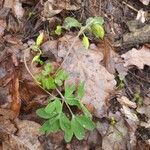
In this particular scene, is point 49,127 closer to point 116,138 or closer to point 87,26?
point 116,138

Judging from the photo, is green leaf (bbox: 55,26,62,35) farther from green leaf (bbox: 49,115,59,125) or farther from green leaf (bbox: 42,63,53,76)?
green leaf (bbox: 49,115,59,125)

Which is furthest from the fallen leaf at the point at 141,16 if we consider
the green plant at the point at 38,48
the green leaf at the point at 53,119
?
the green leaf at the point at 53,119

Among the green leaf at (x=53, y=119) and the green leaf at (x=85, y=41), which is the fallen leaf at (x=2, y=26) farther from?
the green leaf at (x=53, y=119)

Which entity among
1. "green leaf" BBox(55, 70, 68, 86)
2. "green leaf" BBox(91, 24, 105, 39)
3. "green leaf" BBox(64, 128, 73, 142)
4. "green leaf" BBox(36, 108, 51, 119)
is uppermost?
"green leaf" BBox(91, 24, 105, 39)

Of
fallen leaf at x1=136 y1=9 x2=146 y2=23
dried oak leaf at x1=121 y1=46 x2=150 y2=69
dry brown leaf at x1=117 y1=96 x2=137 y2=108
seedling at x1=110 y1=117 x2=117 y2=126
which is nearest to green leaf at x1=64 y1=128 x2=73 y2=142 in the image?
seedling at x1=110 y1=117 x2=117 y2=126

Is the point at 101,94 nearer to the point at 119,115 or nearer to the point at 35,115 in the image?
the point at 119,115

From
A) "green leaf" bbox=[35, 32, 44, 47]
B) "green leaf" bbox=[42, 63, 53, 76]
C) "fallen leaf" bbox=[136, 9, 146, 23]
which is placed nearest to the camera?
"green leaf" bbox=[42, 63, 53, 76]

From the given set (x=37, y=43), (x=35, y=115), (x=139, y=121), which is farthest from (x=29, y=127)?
(x=139, y=121)

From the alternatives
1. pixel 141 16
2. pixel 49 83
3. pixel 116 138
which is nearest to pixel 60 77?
pixel 49 83
